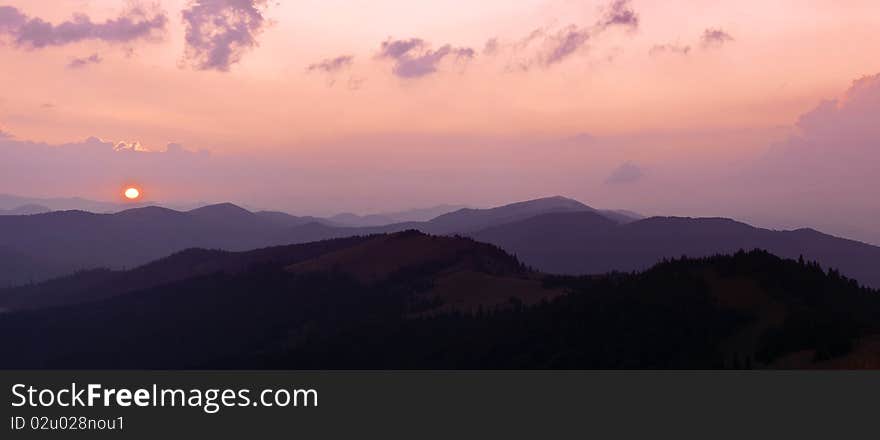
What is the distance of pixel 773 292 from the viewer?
13225 cm

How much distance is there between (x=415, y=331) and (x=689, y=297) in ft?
221

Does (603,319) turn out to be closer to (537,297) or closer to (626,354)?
(626,354)

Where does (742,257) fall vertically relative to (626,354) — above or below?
above

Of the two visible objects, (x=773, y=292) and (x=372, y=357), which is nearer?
(x=773, y=292)

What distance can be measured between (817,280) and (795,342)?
39.7 m

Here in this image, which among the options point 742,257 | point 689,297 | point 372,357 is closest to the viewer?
point 689,297
